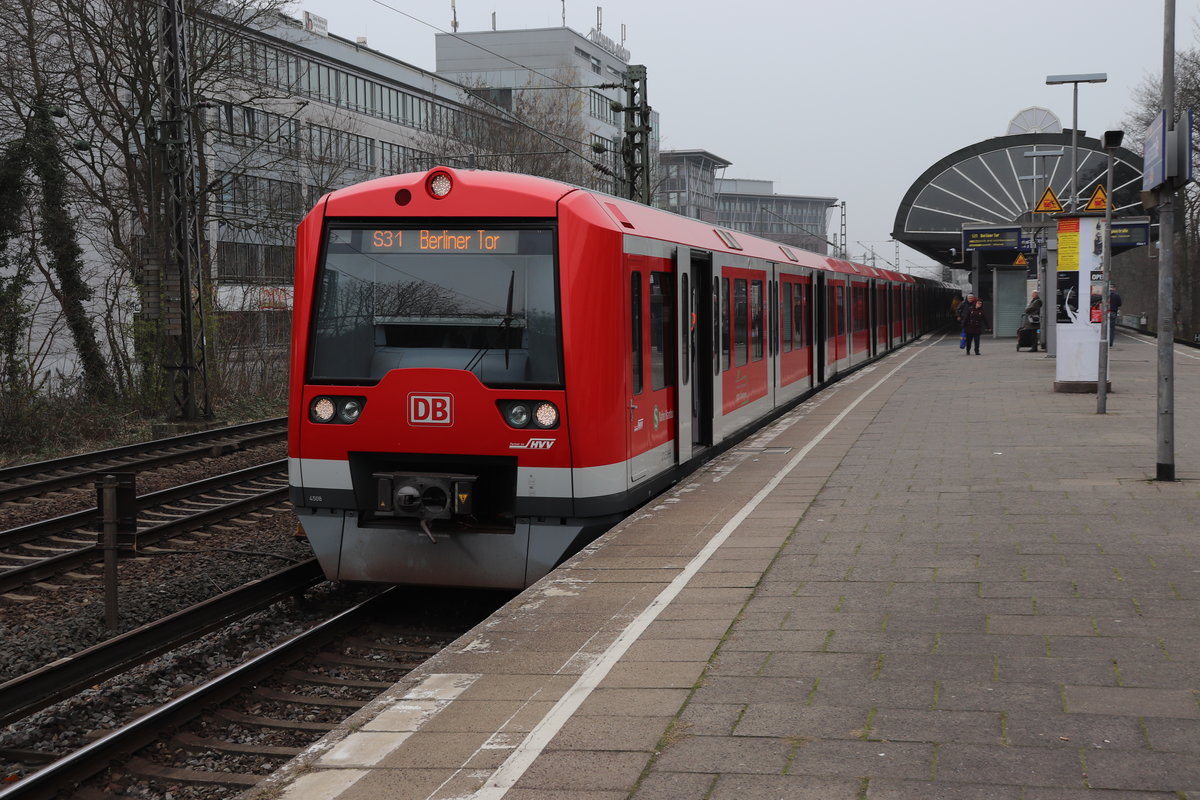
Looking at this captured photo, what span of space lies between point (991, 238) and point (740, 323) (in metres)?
29.3

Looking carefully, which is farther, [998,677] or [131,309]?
[131,309]

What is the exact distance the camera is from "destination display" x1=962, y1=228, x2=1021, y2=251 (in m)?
40.2

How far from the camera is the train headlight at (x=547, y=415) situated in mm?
8125

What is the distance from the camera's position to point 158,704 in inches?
274

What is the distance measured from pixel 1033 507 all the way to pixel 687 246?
3.69 meters

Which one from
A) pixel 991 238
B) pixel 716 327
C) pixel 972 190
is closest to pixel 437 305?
pixel 716 327

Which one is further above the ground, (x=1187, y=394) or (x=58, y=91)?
(x=58, y=91)

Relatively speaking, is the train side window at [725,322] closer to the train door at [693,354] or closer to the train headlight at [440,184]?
the train door at [693,354]

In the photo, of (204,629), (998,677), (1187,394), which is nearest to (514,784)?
(998,677)

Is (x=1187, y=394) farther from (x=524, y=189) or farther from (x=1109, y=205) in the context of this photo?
(x=524, y=189)

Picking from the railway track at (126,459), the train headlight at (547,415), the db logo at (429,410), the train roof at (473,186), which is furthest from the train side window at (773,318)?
the db logo at (429,410)

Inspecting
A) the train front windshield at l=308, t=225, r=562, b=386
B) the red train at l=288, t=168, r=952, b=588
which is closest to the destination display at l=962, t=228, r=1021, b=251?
the red train at l=288, t=168, r=952, b=588

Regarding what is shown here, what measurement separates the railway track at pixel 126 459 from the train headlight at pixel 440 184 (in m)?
6.69

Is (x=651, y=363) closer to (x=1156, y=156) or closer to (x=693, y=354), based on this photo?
(x=693, y=354)
